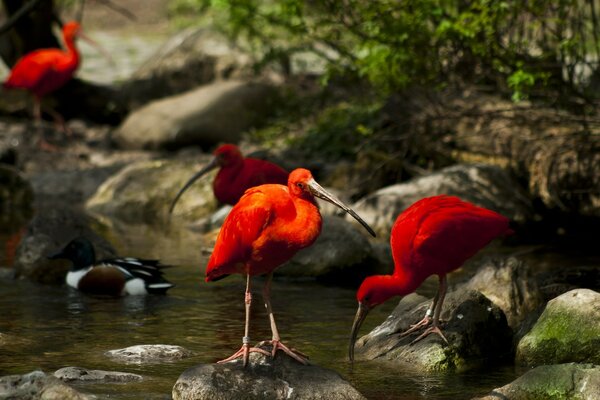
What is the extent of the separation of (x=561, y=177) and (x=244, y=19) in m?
4.07

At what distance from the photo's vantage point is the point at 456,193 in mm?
13242

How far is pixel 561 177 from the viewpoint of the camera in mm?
13156

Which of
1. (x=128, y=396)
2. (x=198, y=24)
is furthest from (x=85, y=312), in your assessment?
(x=198, y=24)

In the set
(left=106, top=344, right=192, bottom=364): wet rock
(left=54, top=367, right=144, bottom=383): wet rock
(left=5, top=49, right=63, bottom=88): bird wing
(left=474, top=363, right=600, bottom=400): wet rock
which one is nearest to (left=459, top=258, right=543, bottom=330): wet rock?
(left=474, top=363, right=600, bottom=400): wet rock

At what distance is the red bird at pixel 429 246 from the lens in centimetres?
777

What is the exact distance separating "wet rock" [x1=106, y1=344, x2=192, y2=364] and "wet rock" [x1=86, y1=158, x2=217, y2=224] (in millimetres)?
7788

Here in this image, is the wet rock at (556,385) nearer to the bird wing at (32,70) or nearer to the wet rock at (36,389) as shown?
the wet rock at (36,389)

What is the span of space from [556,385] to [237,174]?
5757 millimetres

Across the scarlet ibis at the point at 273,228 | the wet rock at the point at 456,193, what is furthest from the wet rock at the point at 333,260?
the scarlet ibis at the point at 273,228

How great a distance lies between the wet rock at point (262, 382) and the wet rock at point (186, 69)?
49.5ft

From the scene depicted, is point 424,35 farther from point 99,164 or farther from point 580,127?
point 99,164

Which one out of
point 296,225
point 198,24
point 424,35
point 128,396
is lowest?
point 128,396

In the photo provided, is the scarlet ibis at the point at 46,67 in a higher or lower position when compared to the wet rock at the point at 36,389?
higher

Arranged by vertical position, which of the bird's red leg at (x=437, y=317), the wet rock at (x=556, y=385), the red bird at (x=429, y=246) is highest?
the red bird at (x=429, y=246)
